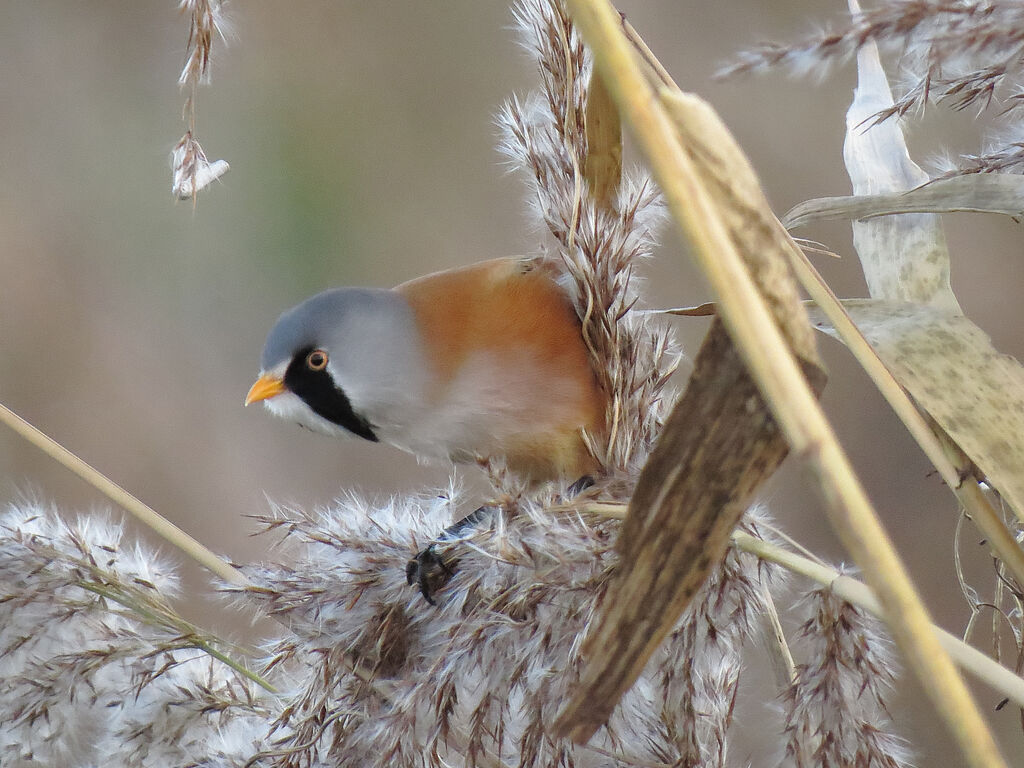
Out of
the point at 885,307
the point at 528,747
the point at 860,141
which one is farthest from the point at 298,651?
the point at 860,141

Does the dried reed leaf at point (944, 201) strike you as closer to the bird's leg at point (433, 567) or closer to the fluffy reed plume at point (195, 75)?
the bird's leg at point (433, 567)

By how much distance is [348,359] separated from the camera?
1.38 metres

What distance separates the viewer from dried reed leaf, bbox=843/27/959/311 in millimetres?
1032

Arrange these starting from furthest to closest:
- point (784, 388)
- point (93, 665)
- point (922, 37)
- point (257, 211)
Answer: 1. point (257, 211)
2. point (93, 665)
3. point (922, 37)
4. point (784, 388)

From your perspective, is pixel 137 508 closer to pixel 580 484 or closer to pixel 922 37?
pixel 580 484

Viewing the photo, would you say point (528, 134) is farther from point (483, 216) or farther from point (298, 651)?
point (483, 216)

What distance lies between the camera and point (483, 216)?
3010 mm

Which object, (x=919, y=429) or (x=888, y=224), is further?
(x=888, y=224)

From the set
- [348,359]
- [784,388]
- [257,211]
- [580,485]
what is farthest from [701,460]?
[257,211]

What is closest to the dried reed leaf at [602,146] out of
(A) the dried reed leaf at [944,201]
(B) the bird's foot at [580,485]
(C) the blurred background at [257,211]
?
(A) the dried reed leaf at [944,201]

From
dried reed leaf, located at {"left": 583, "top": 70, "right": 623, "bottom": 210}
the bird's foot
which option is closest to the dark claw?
the bird's foot

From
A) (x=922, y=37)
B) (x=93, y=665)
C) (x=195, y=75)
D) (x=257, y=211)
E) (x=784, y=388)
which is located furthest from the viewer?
(x=257, y=211)

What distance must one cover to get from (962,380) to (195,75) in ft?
2.69

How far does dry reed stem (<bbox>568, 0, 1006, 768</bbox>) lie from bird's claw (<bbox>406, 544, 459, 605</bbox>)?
25.2 inches
